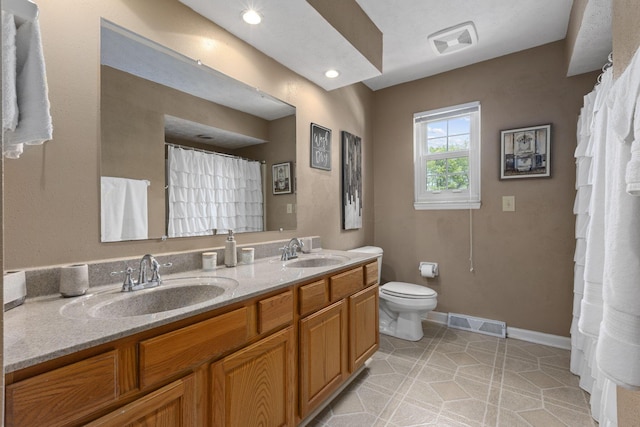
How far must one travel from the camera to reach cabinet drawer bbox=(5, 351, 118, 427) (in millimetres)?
651

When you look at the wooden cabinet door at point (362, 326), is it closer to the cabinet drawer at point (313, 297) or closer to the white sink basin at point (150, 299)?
the cabinet drawer at point (313, 297)

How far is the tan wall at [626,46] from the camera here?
33.7 inches

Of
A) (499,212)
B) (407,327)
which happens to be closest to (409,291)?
(407,327)

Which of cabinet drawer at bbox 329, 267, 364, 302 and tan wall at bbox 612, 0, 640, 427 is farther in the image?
cabinet drawer at bbox 329, 267, 364, 302

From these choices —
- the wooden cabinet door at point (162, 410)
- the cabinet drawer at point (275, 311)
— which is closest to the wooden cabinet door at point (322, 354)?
the cabinet drawer at point (275, 311)

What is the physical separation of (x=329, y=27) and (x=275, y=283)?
1497 millimetres

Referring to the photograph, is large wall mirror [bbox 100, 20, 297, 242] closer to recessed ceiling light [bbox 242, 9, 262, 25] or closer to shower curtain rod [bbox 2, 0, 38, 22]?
recessed ceiling light [bbox 242, 9, 262, 25]

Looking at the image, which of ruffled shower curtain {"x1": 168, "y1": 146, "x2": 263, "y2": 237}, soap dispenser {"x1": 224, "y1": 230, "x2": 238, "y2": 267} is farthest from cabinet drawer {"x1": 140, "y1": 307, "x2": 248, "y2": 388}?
ruffled shower curtain {"x1": 168, "y1": 146, "x2": 263, "y2": 237}

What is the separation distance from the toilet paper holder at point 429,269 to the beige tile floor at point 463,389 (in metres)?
0.64

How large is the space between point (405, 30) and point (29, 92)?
231 cm

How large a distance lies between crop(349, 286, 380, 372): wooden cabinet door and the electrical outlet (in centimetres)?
145

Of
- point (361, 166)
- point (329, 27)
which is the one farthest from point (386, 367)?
point (329, 27)

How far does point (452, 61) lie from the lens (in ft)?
9.01

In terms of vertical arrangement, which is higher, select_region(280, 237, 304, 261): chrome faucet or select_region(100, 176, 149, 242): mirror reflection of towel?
select_region(100, 176, 149, 242): mirror reflection of towel
